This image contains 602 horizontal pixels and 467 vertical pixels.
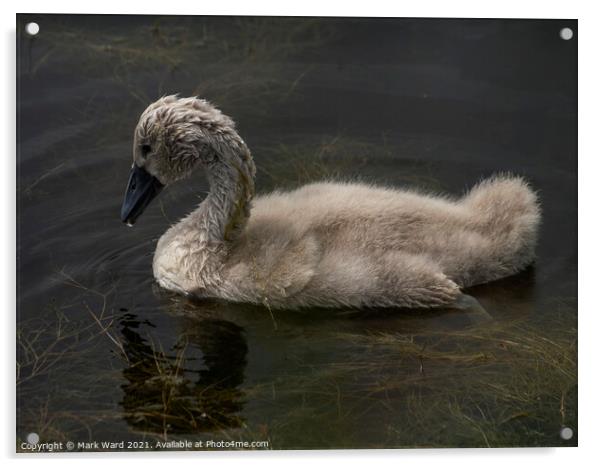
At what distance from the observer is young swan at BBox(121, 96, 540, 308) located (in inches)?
259

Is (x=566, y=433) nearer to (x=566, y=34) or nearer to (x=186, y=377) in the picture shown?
(x=186, y=377)

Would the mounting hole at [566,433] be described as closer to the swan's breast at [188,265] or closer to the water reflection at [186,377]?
the water reflection at [186,377]

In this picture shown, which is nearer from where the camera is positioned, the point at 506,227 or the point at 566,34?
the point at 566,34

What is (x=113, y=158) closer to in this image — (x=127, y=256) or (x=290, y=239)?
(x=127, y=256)

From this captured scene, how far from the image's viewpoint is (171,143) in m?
6.58

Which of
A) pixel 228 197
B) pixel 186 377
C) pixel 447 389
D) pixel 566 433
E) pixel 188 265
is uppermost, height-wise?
pixel 228 197

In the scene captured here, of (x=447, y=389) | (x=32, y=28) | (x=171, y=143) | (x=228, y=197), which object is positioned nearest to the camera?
(x=447, y=389)

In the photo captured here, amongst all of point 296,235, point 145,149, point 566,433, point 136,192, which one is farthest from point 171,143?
point 566,433

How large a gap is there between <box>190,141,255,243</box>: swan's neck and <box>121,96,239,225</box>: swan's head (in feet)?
0.17

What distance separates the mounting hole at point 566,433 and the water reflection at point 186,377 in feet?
5.03

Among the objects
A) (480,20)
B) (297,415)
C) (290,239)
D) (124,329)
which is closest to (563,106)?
(480,20)

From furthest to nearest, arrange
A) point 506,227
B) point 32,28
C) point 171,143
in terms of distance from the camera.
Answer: point 506,227
point 171,143
point 32,28

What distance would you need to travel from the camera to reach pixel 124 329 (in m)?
6.58

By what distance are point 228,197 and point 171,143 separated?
0.40 metres
